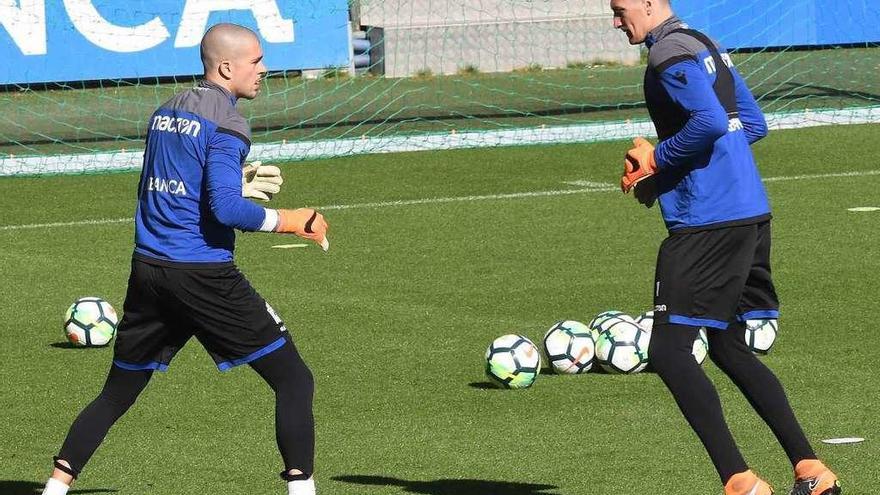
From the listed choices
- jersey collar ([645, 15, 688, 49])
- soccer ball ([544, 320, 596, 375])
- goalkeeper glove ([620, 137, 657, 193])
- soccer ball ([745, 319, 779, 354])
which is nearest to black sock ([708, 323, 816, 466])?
goalkeeper glove ([620, 137, 657, 193])

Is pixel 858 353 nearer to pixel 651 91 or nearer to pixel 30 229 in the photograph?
pixel 651 91

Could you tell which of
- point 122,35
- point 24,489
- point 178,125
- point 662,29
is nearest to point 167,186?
point 178,125

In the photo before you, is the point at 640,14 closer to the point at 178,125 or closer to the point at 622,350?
the point at 178,125

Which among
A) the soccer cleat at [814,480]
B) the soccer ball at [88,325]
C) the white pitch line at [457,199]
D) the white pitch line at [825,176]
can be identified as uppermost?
the white pitch line at [825,176]

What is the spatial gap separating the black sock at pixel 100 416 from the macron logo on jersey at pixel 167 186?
0.71 meters

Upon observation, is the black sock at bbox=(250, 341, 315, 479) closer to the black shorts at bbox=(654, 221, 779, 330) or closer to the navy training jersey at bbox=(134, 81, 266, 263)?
the navy training jersey at bbox=(134, 81, 266, 263)

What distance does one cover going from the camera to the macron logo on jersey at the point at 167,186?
5.94 metres

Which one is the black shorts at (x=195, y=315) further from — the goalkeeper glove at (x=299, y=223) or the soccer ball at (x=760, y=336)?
the soccer ball at (x=760, y=336)

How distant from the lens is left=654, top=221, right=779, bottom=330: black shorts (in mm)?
6043

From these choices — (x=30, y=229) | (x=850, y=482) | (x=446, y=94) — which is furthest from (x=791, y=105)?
(x=850, y=482)

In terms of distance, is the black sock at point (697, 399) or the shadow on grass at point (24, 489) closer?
the black sock at point (697, 399)

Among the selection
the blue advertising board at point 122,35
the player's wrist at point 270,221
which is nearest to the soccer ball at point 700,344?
the player's wrist at point 270,221

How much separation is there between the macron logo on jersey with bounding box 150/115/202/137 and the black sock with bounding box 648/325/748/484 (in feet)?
5.87

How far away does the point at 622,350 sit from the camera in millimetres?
8453
